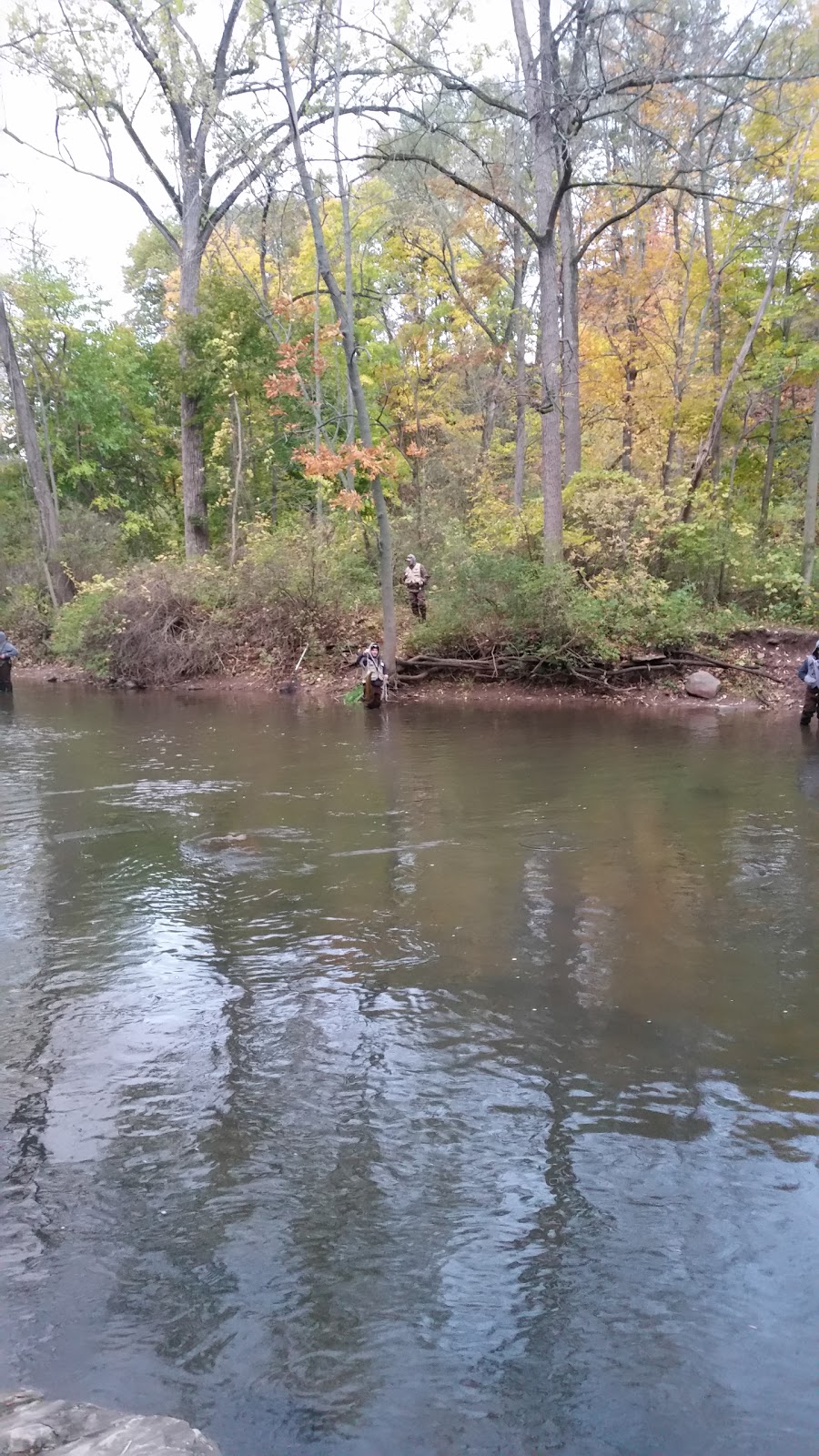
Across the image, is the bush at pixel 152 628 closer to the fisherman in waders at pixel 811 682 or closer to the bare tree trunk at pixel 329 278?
the bare tree trunk at pixel 329 278

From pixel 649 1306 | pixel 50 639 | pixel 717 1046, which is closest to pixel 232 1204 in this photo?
pixel 649 1306

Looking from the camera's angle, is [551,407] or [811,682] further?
[551,407]

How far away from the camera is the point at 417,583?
68.5 feet

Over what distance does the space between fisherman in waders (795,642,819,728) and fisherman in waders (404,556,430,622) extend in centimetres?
860

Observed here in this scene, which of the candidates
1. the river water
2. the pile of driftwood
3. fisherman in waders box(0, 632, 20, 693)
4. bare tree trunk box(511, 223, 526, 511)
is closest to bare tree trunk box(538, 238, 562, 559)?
the pile of driftwood

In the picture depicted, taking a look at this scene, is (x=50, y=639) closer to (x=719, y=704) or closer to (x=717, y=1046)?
(x=719, y=704)

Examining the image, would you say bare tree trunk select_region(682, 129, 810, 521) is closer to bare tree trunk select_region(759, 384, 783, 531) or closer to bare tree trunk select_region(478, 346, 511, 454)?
bare tree trunk select_region(759, 384, 783, 531)

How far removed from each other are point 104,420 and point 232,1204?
113 feet

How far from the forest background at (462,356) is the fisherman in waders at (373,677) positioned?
1291 millimetres

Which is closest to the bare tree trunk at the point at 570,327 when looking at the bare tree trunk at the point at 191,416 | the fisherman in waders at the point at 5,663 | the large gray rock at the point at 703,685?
the large gray rock at the point at 703,685

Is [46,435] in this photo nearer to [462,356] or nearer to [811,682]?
[462,356]

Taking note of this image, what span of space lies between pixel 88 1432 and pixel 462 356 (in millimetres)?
30860

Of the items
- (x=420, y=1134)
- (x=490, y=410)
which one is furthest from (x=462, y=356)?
(x=420, y=1134)

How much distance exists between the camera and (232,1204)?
369 cm
